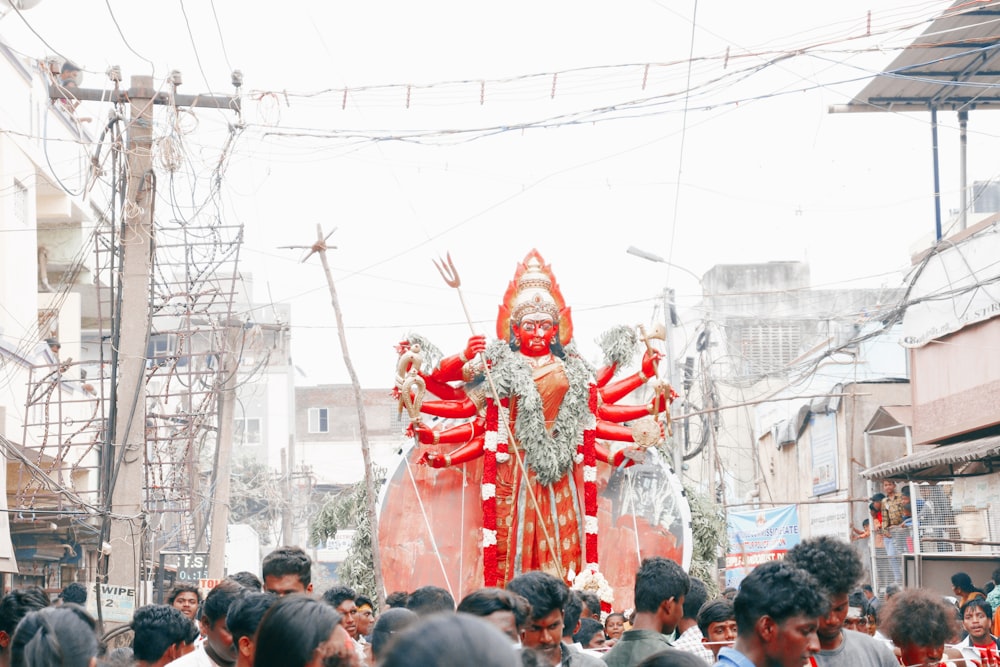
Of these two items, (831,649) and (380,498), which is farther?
(380,498)

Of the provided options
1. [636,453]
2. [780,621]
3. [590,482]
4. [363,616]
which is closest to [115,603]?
[363,616]

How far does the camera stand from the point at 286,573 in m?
6.14

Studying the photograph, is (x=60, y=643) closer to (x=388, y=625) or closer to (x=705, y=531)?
(x=388, y=625)

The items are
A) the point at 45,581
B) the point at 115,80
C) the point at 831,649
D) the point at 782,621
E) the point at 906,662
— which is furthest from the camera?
the point at 45,581

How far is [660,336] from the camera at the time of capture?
14.7m

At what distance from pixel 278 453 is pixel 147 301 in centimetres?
4133

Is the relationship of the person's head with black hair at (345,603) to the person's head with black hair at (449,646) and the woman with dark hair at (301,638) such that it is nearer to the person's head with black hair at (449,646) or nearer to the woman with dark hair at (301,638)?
the woman with dark hair at (301,638)

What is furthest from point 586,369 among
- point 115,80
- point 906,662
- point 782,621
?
point 782,621

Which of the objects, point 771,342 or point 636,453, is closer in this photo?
point 636,453

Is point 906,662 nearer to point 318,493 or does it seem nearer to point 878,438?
point 878,438

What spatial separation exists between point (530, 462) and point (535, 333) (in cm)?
151

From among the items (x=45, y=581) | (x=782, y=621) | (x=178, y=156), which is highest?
(x=178, y=156)

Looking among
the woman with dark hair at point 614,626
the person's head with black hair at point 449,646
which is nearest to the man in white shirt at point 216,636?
the person's head with black hair at point 449,646

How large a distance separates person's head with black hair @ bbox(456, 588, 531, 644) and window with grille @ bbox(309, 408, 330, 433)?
2220 inches
